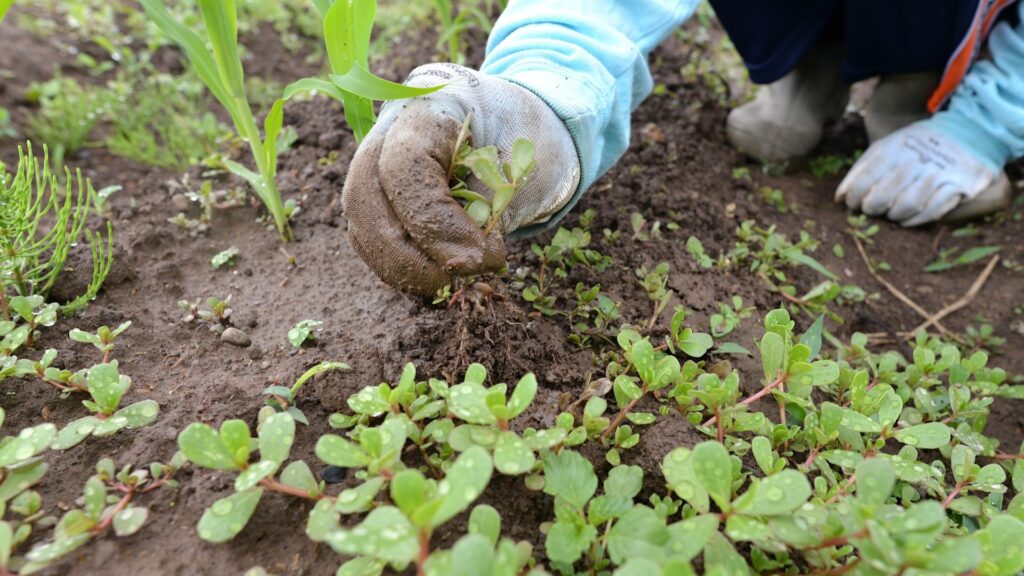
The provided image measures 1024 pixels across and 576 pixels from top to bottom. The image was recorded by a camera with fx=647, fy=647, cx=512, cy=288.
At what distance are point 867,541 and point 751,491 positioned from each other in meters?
0.14

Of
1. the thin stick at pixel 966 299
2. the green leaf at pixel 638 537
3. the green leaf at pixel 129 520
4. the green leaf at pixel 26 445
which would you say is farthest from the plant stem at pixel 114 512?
the thin stick at pixel 966 299

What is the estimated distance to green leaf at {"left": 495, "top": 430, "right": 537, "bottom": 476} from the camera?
0.85 metres

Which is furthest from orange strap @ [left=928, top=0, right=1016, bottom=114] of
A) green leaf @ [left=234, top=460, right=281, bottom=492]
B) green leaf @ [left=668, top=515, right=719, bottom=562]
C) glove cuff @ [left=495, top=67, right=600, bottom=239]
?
green leaf @ [left=234, top=460, right=281, bottom=492]

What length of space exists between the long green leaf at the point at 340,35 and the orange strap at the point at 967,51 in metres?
2.05

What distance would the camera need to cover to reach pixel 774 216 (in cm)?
213

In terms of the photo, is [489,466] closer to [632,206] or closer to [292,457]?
[292,457]

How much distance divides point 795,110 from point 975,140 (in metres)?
0.62

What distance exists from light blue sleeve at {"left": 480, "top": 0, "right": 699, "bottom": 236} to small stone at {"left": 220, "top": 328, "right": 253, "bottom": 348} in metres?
0.64

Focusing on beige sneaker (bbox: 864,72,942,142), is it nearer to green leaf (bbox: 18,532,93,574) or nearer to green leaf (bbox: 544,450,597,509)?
green leaf (bbox: 544,450,597,509)

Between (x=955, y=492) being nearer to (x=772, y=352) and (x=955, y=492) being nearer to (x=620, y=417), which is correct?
(x=772, y=352)

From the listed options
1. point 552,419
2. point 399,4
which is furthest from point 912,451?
point 399,4

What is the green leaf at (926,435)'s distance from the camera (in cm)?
107

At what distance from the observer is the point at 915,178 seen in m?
2.25

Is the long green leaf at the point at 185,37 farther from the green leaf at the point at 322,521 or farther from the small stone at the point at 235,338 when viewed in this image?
the green leaf at the point at 322,521
